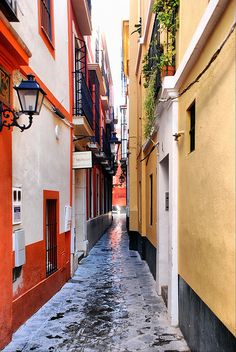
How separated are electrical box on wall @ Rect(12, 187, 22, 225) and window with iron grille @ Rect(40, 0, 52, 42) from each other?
131 inches

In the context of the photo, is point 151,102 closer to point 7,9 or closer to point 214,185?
point 7,9

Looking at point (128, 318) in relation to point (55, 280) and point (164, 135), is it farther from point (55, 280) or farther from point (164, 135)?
point (164, 135)

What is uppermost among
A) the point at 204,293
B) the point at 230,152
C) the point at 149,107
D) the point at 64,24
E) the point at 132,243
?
the point at 64,24

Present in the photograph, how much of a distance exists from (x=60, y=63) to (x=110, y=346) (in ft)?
20.2

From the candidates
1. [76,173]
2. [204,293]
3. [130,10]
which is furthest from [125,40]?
[204,293]

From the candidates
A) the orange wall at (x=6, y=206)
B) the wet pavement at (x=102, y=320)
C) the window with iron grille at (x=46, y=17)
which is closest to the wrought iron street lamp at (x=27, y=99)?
the orange wall at (x=6, y=206)

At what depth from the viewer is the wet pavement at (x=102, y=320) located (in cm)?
525

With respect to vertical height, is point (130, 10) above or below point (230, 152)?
above

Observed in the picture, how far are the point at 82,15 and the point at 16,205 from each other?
7867mm

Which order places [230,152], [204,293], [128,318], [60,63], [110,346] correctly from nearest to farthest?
[230,152], [204,293], [110,346], [128,318], [60,63]

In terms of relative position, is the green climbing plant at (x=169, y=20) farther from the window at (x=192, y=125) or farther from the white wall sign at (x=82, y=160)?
the white wall sign at (x=82, y=160)

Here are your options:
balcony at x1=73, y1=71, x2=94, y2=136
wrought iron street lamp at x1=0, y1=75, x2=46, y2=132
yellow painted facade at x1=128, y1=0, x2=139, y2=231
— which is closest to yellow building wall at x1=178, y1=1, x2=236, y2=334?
wrought iron street lamp at x1=0, y1=75, x2=46, y2=132

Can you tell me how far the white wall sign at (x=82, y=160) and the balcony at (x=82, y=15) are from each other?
4.10 metres

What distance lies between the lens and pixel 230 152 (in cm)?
324
